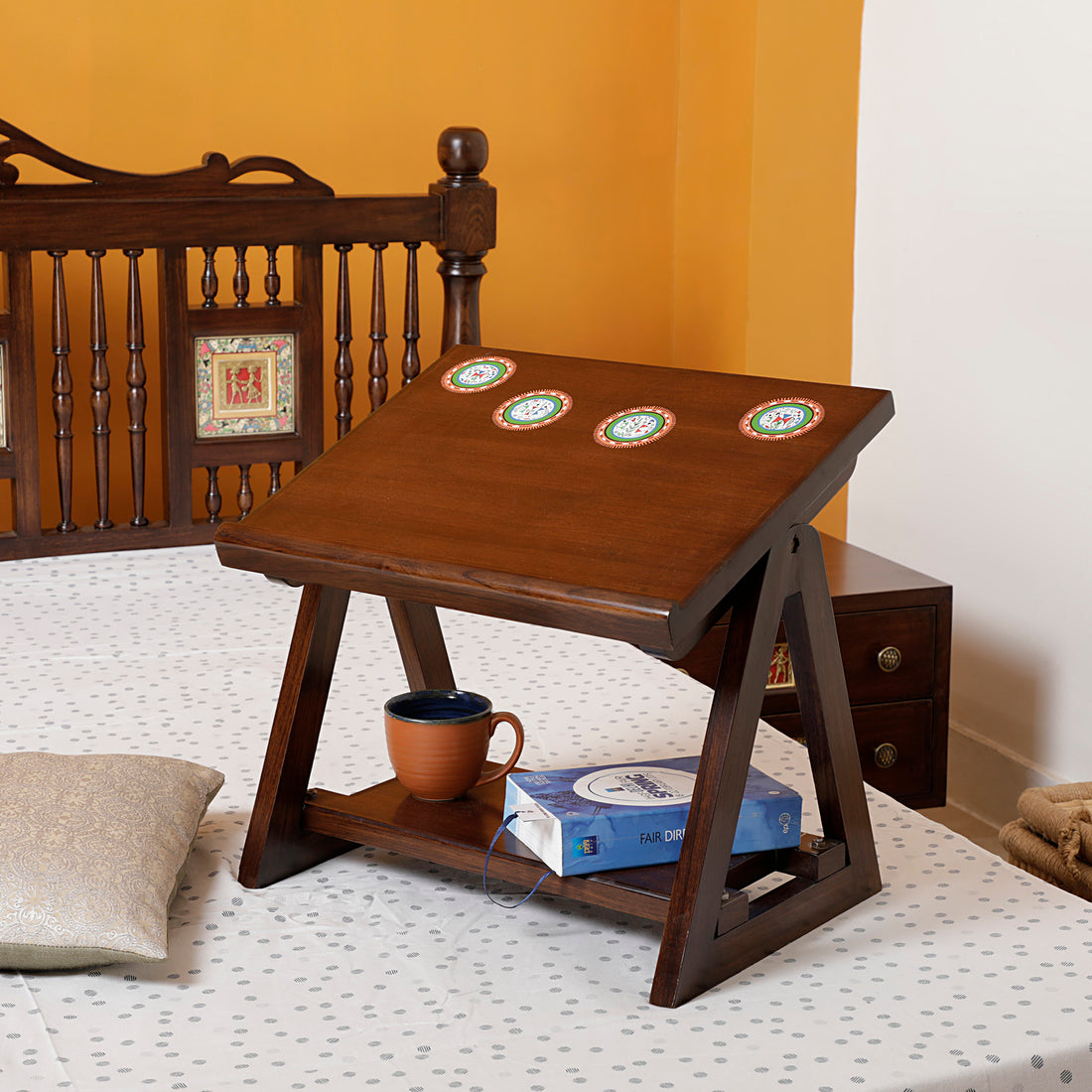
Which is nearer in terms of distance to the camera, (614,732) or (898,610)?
(614,732)

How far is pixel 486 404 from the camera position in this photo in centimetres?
122

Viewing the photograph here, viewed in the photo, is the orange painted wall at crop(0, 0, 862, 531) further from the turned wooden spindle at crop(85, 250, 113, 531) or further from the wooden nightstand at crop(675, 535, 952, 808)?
the wooden nightstand at crop(675, 535, 952, 808)

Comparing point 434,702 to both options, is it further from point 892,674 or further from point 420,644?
point 892,674

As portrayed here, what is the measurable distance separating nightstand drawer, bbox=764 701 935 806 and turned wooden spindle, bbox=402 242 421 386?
86 cm

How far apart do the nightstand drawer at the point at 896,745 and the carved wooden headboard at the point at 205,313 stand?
906mm

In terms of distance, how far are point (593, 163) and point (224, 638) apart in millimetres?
1574

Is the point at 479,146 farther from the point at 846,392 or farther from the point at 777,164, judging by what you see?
the point at 846,392

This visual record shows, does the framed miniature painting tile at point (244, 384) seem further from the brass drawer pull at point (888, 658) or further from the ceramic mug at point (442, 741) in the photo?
the ceramic mug at point (442, 741)

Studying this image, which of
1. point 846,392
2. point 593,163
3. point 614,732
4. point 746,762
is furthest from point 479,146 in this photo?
point 746,762

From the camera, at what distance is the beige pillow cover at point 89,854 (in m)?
0.98

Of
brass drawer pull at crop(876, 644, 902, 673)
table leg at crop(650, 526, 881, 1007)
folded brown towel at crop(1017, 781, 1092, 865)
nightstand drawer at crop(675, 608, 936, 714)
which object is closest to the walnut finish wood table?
table leg at crop(650, 526, 881, 1007)

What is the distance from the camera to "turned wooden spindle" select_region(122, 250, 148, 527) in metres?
2.26

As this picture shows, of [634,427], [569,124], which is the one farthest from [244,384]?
[634,427]

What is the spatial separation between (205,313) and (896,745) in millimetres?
1301
